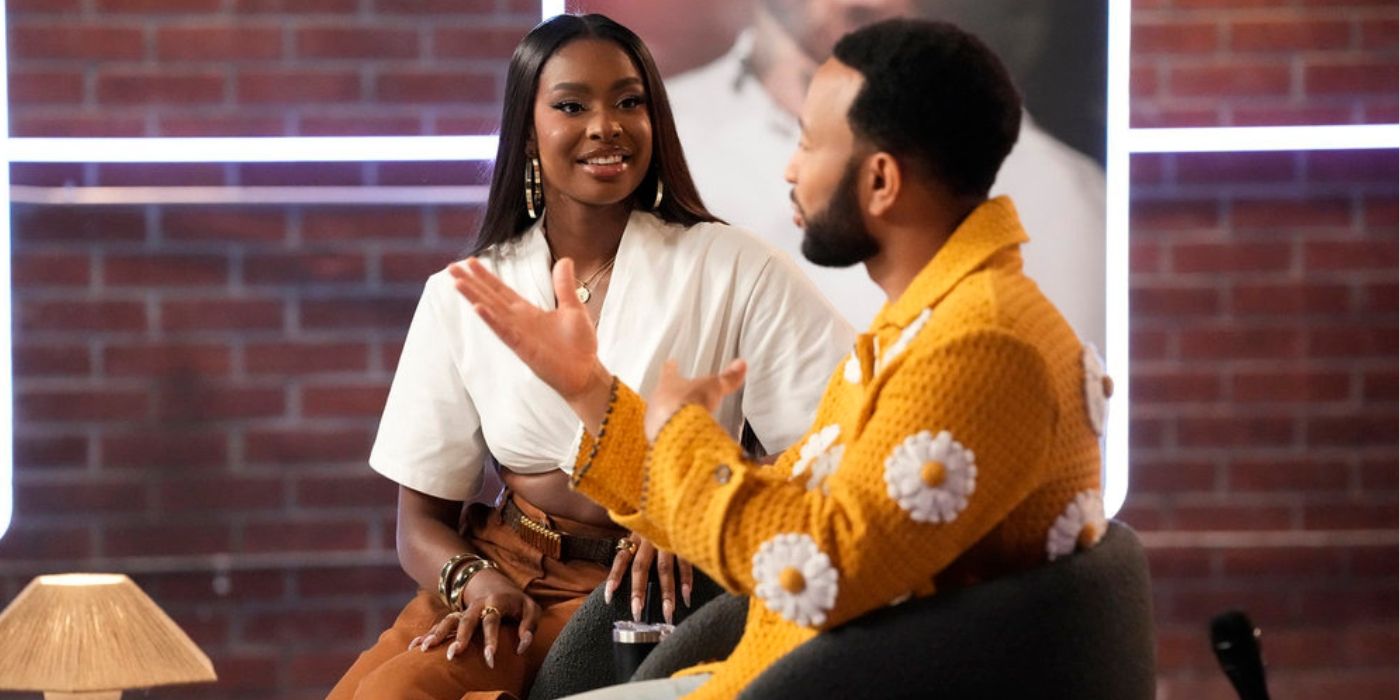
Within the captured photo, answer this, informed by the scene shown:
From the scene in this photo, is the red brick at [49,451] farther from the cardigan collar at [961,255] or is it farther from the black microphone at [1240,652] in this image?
the black microphone at [1240,652]

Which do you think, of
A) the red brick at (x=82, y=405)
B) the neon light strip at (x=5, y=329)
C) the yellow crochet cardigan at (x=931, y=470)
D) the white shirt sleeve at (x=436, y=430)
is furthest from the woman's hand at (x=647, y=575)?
the neon light strip at (x=5, y=329)

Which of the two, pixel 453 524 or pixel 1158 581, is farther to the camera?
pixel 1158 581

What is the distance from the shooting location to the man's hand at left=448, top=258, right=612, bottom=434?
199 centimetres

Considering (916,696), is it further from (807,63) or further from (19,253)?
(19,253)

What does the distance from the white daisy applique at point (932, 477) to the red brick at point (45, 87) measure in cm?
259

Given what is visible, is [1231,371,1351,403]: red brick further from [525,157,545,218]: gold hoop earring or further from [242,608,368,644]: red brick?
[242,608,368,644]: red brick

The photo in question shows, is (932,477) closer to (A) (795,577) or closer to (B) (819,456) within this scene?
(A) (795,577)

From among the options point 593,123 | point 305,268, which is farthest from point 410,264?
point 593,123

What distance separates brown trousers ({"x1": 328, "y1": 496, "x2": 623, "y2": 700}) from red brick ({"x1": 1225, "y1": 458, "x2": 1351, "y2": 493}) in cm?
165

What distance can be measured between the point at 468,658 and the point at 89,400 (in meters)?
1.51

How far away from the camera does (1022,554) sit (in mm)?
1760

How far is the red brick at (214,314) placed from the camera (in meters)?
3.77

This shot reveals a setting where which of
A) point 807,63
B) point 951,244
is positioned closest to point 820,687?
point 951,244

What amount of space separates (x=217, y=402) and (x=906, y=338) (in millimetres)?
2337
